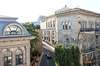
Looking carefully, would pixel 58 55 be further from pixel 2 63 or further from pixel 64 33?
pixel 2 63

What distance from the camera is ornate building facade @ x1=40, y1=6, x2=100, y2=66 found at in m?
21.5

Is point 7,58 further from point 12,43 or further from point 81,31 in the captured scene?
point 81,31

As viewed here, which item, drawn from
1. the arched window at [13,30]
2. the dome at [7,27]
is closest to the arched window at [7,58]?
the dome at [7,27]

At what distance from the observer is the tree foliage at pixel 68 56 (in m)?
20.0

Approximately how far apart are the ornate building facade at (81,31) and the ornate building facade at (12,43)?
1133 cm

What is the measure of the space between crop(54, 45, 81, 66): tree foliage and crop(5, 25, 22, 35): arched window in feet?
33.5

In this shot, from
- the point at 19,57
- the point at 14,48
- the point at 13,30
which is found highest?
the point at 13,30

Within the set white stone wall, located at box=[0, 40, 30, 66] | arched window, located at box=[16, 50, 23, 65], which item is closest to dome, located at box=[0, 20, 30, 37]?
white stone wall, located at box=[0, 40, 30, 66]

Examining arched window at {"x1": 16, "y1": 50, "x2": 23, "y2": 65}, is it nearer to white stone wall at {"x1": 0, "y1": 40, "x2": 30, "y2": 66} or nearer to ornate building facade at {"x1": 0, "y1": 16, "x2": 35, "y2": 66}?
ornate building facade at {"x1": 0, "y1": 16, "x2": 35, "y2": 66}

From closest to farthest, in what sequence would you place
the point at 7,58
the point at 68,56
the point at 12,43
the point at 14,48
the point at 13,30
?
the point at 7,58 < the point at 12,43 < the point at 14,48 < the point at 13,30 < the point at 68,56

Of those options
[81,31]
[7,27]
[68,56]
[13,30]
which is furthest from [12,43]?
[81,31]

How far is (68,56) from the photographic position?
20234 millimetres

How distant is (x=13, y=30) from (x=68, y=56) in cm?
1194

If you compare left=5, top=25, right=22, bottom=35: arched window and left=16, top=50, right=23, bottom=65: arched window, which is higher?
left=5, top=25, right=22, bottom=35: arched window
